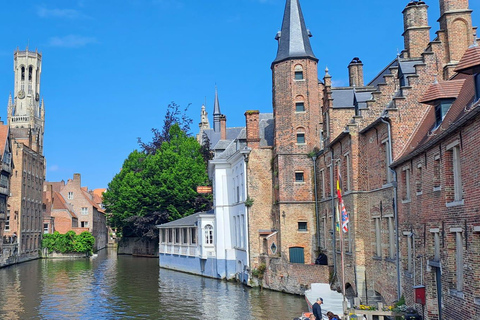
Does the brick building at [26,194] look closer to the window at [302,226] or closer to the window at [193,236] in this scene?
the window at [193,236]

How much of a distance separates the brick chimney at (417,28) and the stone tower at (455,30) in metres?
4.24

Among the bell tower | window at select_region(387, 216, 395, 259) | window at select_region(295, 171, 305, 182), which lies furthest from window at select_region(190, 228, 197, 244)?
the bell tower

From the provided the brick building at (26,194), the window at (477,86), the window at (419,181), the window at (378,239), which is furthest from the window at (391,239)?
the brick building at (26,194)

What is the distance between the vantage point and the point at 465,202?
14.0m

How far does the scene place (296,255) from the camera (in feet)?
105

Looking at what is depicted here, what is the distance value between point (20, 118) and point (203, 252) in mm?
113228

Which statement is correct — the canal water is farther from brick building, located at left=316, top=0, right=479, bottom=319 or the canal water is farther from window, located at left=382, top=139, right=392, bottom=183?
window, located at left=382, top=139, right=392, bottom=183

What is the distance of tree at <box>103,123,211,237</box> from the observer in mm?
56844

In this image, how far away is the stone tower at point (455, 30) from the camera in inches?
880

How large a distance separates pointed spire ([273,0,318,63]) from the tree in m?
25.7

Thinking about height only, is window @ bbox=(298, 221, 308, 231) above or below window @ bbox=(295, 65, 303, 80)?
below

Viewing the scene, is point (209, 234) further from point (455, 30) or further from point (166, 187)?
point (455, 30)

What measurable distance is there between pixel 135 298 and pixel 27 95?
12413 cm

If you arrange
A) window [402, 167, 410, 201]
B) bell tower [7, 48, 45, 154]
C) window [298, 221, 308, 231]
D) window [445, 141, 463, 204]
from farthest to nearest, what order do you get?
1. bell tower [7, 48, 45, 154]
2. window [298, 221, 308, 231]
3. window [402, 167, 410, 201]
4. window [445, 141, 463, 204]
